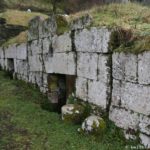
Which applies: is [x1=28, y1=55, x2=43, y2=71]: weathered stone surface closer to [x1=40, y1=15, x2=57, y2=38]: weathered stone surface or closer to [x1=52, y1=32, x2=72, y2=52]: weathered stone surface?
[x1=40, y1=15, x2=57, y2=38]: weathered stone surface

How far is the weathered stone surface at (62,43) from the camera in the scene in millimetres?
8578

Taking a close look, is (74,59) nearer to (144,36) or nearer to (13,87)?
(144,36)

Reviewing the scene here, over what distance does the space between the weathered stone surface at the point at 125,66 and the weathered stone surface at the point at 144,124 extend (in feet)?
2.27

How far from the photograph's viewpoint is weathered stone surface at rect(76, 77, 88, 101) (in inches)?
309

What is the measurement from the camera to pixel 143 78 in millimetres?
5992

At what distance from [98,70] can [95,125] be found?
46.2 inches

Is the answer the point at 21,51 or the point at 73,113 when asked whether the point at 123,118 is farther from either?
the point at 21,51

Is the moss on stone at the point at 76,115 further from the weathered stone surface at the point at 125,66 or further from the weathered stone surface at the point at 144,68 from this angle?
the weathered stone surface at the point at 144,68

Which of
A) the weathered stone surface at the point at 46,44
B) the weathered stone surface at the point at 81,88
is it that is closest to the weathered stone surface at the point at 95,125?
the weathered stone surface at the point at 81,88

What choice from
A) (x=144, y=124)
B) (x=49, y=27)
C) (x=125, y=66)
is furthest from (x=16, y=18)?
(x=144, y=124)

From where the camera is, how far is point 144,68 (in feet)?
19.6

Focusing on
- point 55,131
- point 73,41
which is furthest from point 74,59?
point 55,131

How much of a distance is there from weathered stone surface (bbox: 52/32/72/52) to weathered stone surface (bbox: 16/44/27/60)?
2981 mm

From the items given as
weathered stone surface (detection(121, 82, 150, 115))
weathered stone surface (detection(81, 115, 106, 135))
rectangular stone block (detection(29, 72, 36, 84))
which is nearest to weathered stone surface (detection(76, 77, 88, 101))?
weathered stone surface (detection(81, 115, 106, 135))
